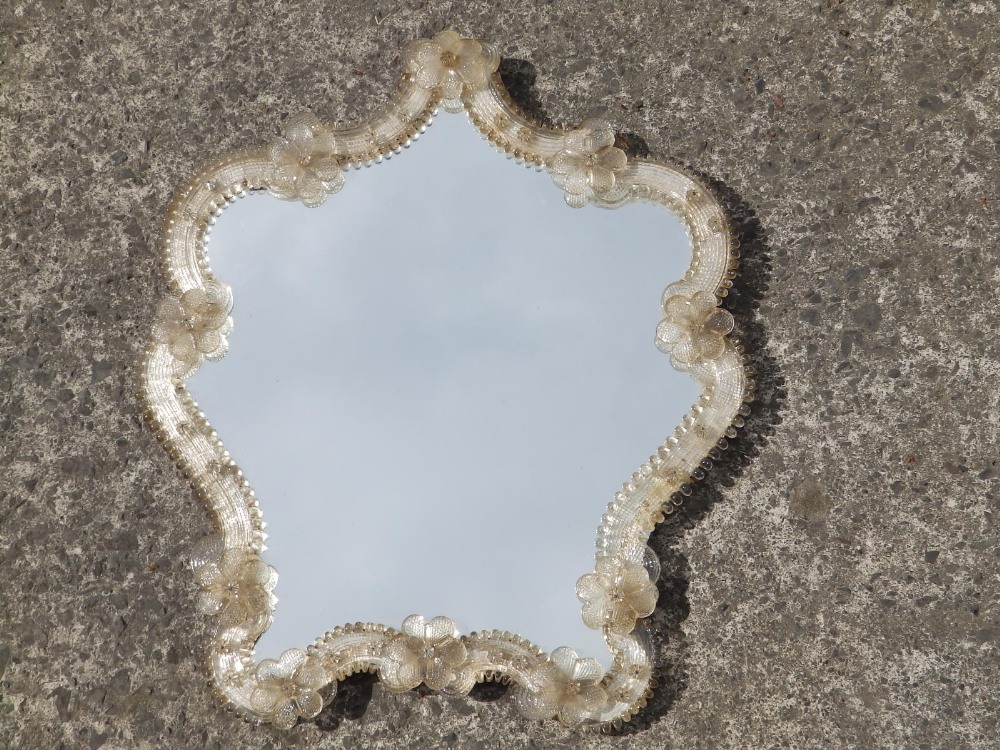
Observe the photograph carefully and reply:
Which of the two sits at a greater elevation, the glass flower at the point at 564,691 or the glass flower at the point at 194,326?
the glass flower at the point at 194,326

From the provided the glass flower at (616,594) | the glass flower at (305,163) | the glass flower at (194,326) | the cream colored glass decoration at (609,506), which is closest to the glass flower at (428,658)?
the cream colored glass decoration at (609,506)

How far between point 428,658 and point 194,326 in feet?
2.72

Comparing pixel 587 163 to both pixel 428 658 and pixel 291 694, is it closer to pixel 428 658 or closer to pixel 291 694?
pixel 428 658

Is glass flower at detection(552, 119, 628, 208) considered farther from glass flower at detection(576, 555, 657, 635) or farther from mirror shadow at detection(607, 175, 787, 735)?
glass flower at detection(576, 555, 657, 635)

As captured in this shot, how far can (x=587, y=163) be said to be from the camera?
182cm

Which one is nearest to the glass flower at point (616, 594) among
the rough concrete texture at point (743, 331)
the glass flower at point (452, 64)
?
the rough concrete texture at point (743, 331)

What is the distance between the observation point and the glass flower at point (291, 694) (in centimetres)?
171

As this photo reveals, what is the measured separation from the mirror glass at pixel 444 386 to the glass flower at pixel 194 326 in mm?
34

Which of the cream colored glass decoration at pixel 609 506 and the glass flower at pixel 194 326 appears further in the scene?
the glass flower at pixel 194 326

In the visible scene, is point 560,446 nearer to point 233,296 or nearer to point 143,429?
point 233,296

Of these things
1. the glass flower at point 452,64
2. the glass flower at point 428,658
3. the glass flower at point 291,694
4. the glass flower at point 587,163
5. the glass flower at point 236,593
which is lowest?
the glass flower at point 291,694

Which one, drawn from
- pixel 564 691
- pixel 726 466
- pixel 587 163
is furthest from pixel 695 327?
pixel 564 691

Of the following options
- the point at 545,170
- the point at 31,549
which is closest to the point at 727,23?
the point at 545,170

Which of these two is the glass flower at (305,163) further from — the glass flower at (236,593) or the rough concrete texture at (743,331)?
the glass flower at (236,593)
